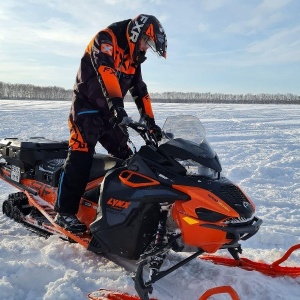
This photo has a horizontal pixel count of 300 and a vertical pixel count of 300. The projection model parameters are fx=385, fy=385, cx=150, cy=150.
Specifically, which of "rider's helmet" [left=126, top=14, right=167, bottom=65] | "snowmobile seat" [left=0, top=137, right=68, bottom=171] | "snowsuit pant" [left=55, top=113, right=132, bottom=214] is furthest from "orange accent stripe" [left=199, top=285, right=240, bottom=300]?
"snowmobile seat" [left=0, top=137, right=68, bottom=171]

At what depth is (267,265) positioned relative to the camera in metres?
3.09

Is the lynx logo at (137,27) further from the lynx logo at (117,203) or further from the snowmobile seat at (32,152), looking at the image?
the snowmobile seat at (32,152)

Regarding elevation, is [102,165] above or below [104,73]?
below

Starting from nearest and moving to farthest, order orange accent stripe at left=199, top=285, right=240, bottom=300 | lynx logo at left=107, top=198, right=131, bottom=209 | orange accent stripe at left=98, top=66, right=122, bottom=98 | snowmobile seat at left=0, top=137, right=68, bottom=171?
orange accent stripe at left=199, top=285, right=240, bottom=300 < lynx logo at left=107, top=198, right=131, bottom=209 < orange accent stripe at left=98, top=66, right=122, bottom=98 < snowmobile seat at left=0, top=137, right=68, bottom=171

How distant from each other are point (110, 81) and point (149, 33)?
1.54 feet

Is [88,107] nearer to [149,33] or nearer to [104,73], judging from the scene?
[104,73]

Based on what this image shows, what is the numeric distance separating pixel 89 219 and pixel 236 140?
26.6ft

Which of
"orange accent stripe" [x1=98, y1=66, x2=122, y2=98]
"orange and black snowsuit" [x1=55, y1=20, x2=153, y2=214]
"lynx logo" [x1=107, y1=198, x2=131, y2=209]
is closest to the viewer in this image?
"lynx logo" [x1=107, y1=198, x2=131, y2=209]

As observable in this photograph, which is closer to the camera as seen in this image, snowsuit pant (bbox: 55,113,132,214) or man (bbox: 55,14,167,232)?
man (bbox: 55,14,167,232)

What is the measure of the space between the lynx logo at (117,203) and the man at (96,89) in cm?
50

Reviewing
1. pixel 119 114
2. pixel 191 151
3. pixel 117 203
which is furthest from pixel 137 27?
pixel 117 203

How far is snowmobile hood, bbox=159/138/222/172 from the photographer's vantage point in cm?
257

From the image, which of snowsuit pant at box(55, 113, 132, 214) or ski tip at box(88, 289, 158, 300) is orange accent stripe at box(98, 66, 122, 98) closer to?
snowsuit pant at box(55, 113, 132, 214)

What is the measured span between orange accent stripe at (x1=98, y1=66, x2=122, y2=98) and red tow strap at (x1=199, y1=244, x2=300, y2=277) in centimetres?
162
